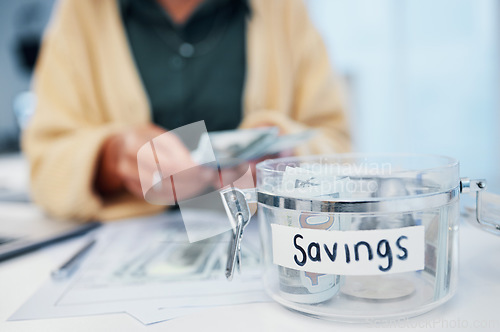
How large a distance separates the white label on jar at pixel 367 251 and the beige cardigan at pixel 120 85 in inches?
14.1

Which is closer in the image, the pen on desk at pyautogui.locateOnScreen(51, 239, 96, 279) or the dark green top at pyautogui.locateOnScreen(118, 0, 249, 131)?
the pen on desk at pyautogui.locateOnScreen(51, 239, 96, 279)

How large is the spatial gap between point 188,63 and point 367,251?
566mm

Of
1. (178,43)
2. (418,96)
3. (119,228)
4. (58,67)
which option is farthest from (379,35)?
(119,228)

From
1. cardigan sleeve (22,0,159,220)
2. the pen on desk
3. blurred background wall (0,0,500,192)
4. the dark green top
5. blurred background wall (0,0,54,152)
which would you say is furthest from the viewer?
blurred background wall (0,0,500,192)

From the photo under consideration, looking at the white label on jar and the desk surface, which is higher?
the white label on jar

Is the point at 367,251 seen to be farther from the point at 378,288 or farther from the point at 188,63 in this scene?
the point at 188,63

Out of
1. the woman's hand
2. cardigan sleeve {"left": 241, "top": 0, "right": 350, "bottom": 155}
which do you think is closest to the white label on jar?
the woman's hand

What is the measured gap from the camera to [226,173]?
1.41ft

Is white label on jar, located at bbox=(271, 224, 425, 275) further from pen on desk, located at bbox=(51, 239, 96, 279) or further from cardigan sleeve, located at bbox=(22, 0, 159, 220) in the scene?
cardigan sleeve, located at bbox=(22, 0, 159, 220)

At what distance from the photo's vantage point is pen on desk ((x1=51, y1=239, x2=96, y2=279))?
0.31 meters

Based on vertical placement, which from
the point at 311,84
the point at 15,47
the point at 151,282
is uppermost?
the point at 15,47

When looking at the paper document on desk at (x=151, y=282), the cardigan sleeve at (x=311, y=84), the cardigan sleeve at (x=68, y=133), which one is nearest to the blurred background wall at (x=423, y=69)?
the cardigan sleeve at (x=311, y=84)

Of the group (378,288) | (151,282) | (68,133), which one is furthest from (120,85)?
(378,288)

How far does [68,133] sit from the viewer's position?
2.06 feet
